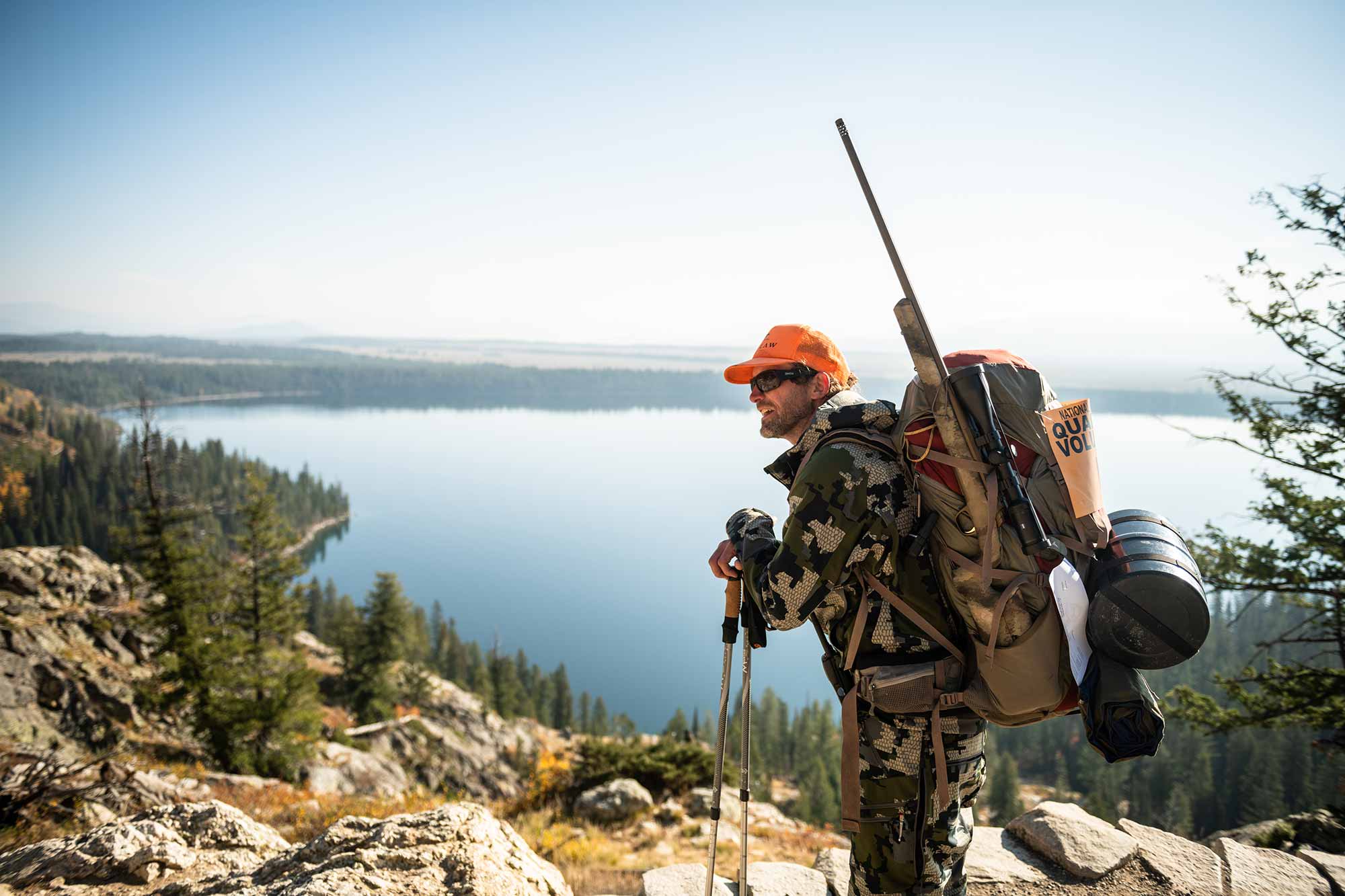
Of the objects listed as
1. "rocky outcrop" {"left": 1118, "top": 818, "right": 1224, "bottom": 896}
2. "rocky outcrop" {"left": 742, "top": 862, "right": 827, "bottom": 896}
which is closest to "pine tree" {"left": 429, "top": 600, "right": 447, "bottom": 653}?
"rocky outcrop" {"left": 742, "top": 862, "right": 827, "bottom": 896}

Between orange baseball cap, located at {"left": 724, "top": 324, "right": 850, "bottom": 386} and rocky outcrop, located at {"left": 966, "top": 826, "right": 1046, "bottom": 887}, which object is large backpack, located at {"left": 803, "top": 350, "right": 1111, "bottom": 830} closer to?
orange baseball cap, located at {"left": 724, "top": 324, "right": 850, "bottom": 386}

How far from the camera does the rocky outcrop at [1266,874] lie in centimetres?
357

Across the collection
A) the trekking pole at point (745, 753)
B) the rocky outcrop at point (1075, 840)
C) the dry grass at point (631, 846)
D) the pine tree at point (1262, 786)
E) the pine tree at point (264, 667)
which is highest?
the trekking pole at point (745, 753)

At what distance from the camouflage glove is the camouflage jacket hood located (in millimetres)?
220

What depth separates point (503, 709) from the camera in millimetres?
56625

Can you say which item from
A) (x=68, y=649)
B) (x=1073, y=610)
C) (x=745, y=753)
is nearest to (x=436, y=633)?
(x=68, y=649)

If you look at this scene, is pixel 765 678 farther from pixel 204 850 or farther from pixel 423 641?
pixel 204 850

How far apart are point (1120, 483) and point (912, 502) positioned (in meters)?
152

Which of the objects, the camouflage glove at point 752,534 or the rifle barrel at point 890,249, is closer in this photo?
the rifle barrel at point 890,249

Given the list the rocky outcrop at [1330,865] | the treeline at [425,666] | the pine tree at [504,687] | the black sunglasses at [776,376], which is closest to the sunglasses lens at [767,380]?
the black sunglasses at [776,376]

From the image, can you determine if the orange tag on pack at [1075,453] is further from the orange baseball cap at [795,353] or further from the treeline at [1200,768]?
the treeline at [1200,768]

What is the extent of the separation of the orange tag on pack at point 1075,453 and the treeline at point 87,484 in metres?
66.4

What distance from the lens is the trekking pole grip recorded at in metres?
2.82

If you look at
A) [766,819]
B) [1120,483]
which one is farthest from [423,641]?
[1120,483]
